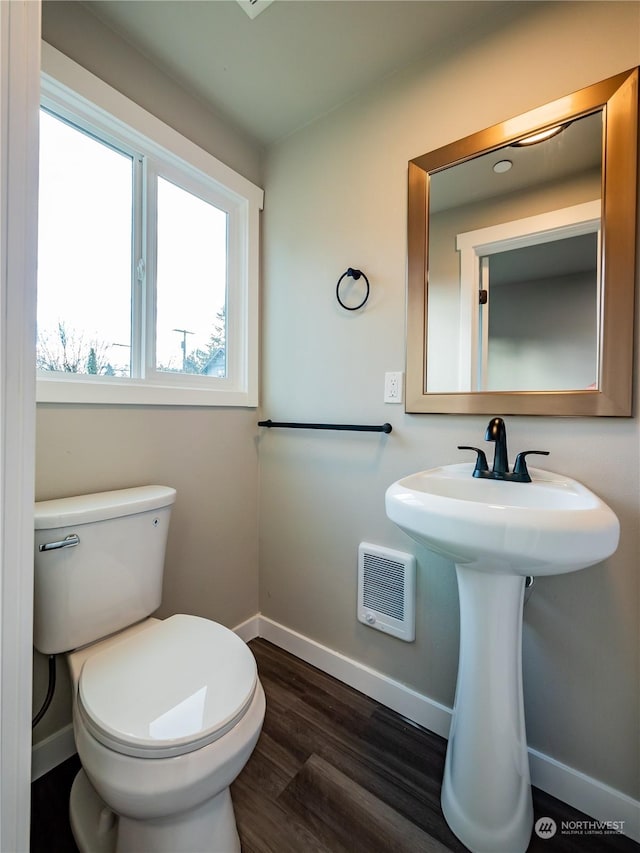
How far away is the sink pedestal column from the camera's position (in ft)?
2.89

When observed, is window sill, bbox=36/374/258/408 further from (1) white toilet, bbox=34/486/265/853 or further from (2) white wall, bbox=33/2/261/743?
(1) white toilet, bbox=34/486/265/853

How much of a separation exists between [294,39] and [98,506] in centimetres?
164

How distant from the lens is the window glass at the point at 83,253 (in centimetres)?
114

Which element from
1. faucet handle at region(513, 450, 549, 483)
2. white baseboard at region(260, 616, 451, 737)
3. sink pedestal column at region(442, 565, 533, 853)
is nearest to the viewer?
sink pedestal column at region(442, 565, 533, 853)

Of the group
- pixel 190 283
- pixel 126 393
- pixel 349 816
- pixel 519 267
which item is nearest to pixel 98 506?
pixel 126 393

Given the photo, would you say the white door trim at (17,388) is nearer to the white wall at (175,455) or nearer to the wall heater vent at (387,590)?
the white wall at (175,455)

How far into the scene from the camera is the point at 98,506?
3.34ft

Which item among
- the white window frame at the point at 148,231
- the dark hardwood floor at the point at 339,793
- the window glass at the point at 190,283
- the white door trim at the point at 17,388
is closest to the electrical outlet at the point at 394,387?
the white window frame at the point at 148,231

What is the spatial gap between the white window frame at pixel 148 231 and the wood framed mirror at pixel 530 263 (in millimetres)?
789

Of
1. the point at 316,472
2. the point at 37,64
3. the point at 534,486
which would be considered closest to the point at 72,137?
the point at 37,64

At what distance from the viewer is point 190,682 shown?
2.73 ft

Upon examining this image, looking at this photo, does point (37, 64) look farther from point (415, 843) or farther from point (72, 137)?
point (415, 843)

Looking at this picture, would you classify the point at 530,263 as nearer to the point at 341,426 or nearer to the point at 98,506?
the point at 341,426

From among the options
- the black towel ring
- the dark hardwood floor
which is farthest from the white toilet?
the black towel ring
